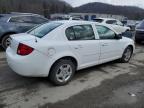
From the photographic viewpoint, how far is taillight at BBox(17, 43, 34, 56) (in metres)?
4.02

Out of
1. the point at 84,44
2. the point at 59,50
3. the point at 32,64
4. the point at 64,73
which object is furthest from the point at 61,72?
the point at 84,44

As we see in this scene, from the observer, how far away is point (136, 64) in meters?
6.57

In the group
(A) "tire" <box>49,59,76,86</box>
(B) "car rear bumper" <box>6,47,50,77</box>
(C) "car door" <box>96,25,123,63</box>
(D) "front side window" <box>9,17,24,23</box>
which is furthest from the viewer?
(D) "front side window" <box>9,17,24,23</box>

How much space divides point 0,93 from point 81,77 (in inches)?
82.9

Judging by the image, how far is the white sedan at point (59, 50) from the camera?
4.07 metres

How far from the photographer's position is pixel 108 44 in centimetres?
555

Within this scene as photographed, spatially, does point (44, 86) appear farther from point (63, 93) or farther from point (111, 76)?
point (111, 76)

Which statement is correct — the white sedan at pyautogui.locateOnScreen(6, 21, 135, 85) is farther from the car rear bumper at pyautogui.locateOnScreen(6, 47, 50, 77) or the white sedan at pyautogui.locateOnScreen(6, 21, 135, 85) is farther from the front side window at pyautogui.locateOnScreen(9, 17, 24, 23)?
the front side window at pyautogui.locateOnScreen(9, 17, 24, 23)

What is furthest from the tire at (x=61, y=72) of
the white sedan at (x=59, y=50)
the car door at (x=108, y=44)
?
the car door at (x=108, y=44)

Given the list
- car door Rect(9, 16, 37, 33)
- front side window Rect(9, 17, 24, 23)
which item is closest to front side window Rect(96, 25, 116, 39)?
car door Rect(9, 16, 37, 33)

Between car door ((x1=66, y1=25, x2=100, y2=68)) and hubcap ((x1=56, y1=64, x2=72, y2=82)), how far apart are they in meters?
0.40

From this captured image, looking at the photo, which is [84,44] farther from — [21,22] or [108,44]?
[21,22]

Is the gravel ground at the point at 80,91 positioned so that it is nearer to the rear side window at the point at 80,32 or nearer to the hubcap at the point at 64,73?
the hubcap at the point at 64,73

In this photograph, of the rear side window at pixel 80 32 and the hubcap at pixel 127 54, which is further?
the hubcap at pixel 127 54
